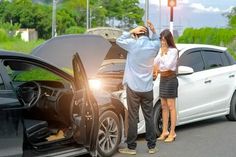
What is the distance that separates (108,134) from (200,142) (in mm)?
2009

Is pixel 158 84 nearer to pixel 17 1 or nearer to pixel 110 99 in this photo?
pixel 110 99

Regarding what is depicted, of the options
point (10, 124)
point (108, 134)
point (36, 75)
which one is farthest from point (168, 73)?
point (10, 124)

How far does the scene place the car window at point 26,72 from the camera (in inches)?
243

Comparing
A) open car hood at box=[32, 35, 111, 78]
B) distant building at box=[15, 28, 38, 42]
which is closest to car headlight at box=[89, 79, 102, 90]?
open car hood at box=[32, 35, 111, 78]

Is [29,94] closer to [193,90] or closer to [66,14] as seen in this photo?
[193,90]

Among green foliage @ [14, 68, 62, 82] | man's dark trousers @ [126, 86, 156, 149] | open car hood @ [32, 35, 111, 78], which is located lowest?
man's dark trousers @ [126, 86, 156, 149]

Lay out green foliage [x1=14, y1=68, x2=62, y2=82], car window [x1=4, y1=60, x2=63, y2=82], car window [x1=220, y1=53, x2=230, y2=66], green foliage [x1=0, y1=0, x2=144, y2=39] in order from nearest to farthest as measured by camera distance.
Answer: car window [x1=4, y1=60, x2=63, y2=82], green foliage [x1=14, y1=68, x2=62, y2=82], car window [x1=220, y1=53, x2=230, y2=66], green foliage [x1=0, y1=0, x2=144, y2=39]

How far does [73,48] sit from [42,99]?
7.04 ft

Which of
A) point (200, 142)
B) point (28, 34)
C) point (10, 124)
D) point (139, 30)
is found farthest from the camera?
point (28, 34)

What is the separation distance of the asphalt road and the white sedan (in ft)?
0.83

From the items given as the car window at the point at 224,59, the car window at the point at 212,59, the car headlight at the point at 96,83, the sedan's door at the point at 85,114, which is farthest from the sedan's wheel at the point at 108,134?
the car window at the point at 224,59

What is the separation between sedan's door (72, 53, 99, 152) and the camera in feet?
20.6

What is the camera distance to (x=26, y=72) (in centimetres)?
683

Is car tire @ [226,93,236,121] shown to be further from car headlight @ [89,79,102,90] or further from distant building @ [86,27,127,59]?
car headlight @ [89,79,102,90]
